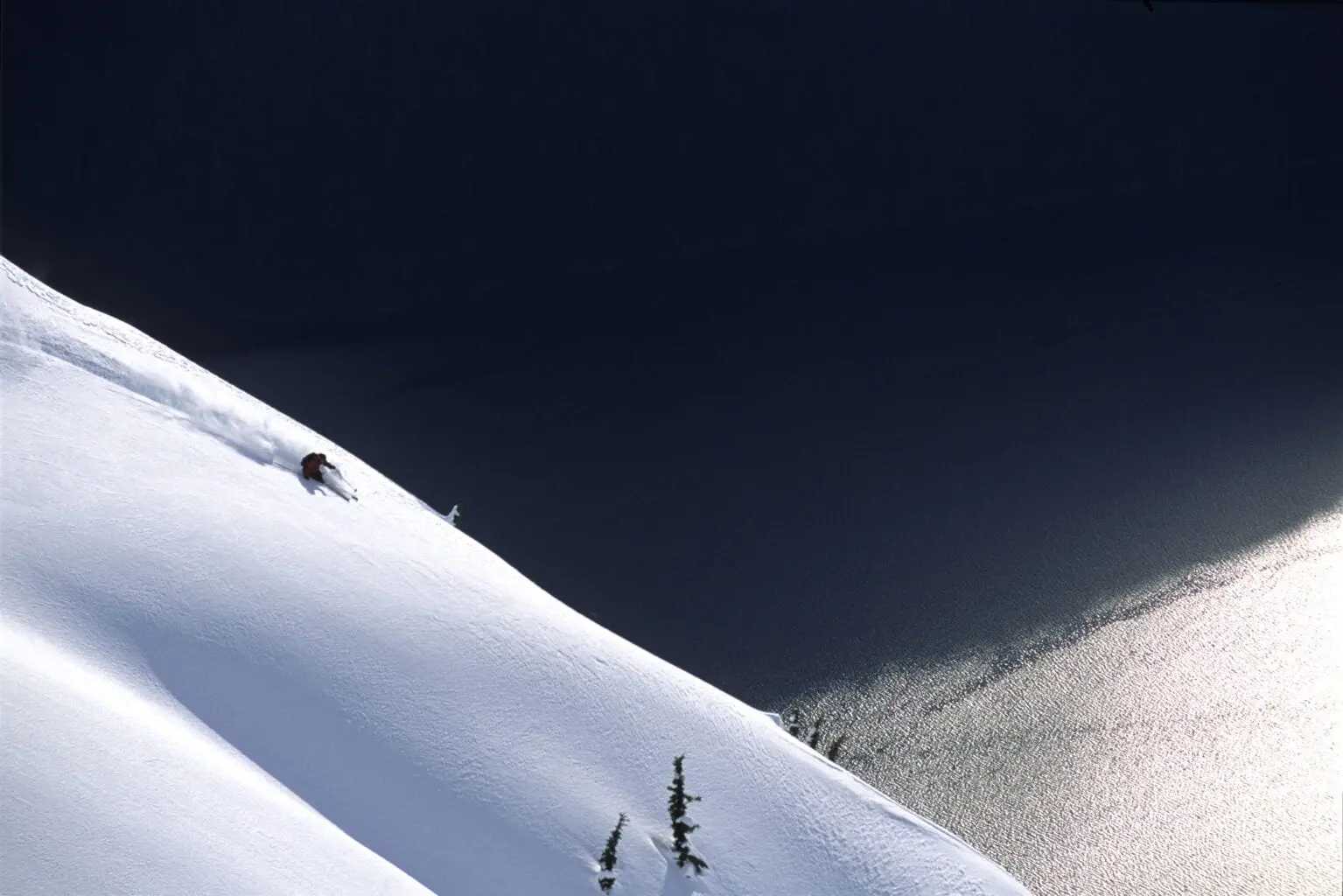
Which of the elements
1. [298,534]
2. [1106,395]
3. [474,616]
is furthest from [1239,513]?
[298,534]

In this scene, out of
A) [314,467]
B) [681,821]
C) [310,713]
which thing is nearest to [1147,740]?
[681,821]

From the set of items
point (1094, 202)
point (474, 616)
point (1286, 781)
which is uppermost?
point (1094, 202)

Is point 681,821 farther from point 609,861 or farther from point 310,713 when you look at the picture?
point 310,713

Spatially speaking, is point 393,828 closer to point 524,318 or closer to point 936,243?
point 524,318

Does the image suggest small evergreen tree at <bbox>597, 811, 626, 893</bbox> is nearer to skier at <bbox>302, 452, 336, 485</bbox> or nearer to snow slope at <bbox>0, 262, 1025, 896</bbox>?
snow slope at <bbox>0, 262, 1025, 896</bbox>

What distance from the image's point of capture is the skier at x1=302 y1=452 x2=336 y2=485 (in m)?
7.66

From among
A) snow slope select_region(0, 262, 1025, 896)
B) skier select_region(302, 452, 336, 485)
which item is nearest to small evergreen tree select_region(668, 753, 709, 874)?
snow slope select_region(0, 262, 1025, 896)

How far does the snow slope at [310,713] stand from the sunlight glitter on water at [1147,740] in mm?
1359

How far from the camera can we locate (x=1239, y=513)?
10070 mm

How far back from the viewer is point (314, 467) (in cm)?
767

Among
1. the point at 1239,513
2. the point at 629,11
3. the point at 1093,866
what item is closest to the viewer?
the point at 1093,866

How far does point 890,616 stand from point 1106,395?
11.1 feet

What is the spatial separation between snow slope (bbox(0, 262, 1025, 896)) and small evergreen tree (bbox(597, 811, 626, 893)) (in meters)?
0.05

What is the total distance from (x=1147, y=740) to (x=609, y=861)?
4079 millimetres
